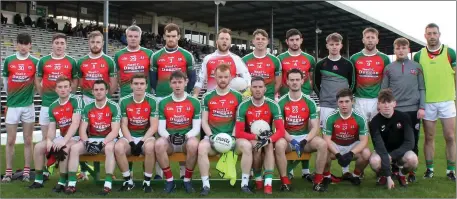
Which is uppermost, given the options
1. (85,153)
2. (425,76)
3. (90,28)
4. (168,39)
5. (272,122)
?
A: (90,28)

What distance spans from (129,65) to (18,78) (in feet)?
5.39

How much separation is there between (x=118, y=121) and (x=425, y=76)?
4.18 m

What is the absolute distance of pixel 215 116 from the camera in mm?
5551

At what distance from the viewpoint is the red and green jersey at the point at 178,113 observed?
551 centimetres

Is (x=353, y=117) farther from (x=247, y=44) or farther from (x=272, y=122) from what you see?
(x=247, y=44)

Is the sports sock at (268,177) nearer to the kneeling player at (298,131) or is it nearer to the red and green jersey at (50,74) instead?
the kneeling player at (298,131)

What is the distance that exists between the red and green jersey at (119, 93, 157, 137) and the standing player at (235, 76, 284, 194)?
1143 mm

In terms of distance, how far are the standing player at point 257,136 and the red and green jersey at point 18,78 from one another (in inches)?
125

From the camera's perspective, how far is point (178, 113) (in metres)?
5.51

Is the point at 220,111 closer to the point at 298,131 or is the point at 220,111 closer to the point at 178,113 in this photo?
the point at 178,113

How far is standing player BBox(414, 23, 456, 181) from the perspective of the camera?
19.6 feet

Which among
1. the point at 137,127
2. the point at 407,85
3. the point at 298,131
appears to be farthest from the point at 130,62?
the point at 407,85

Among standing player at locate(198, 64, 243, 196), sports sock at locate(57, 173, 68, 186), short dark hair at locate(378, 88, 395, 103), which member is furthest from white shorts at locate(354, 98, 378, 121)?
sports sock at locate(57, 173, 68, 186)

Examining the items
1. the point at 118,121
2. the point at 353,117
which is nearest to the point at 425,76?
the point at 353,117
